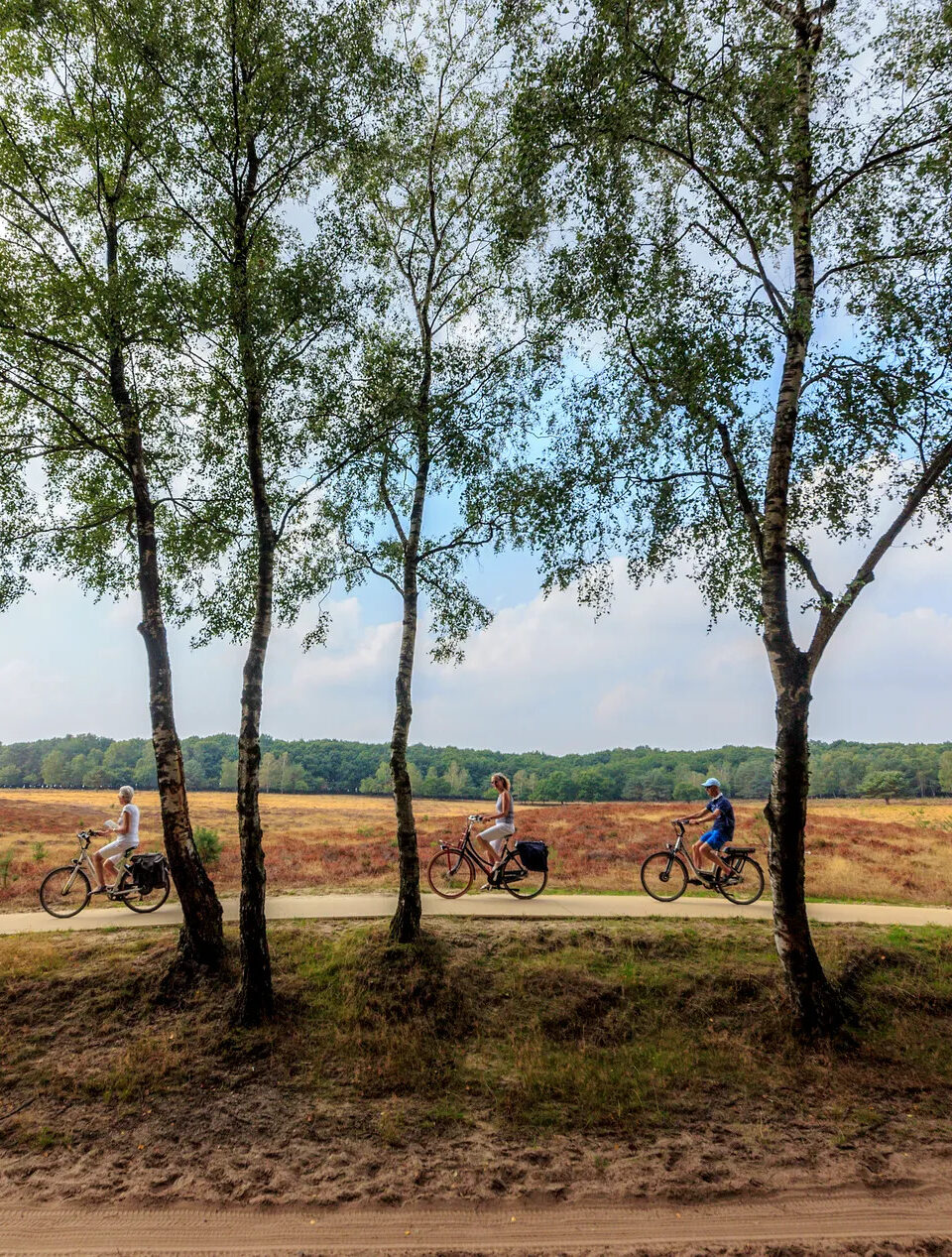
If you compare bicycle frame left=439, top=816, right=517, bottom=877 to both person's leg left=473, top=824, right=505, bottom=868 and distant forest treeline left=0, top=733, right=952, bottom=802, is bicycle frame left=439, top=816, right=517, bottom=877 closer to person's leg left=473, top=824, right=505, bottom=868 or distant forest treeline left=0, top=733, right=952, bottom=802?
person's leg left=473, top=824, right=505, bottom=868

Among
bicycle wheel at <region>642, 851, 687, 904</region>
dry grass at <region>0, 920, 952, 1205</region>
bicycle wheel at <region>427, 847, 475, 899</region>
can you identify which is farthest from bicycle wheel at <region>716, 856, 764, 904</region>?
bicycle wheel at <region>427, 847, 475, 899</region>

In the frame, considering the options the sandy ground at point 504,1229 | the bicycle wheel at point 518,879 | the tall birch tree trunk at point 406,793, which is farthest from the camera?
the bicycle wheel at point 518,879

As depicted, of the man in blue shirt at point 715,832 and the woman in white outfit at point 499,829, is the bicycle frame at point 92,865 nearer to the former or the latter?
the woman in white outfit at point 499,829

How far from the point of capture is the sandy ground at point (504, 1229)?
5406mm

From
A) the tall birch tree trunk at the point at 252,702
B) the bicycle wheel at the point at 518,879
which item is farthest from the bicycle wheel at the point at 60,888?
the bicycle wheel at the point at 518,879

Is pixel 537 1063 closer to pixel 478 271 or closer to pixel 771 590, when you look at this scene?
pixel 771 590

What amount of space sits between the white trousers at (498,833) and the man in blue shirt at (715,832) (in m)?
3.53

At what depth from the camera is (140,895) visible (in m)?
12.4

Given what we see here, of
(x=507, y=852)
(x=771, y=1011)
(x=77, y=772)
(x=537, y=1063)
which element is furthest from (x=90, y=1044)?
(x=77, y=772)

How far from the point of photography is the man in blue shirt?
13000 millimetres

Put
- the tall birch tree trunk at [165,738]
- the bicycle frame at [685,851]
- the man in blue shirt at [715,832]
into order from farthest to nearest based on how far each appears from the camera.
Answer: the bicycle frame at [685,851], the man in blue shirt at [715,832], the tall birch tree trunk at [165,738]

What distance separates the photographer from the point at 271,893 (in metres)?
14.8

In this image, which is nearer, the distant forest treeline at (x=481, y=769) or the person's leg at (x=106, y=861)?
the person's leg at (x=106, y=861)

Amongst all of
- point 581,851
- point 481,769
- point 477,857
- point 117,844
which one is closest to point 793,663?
point 477,857
